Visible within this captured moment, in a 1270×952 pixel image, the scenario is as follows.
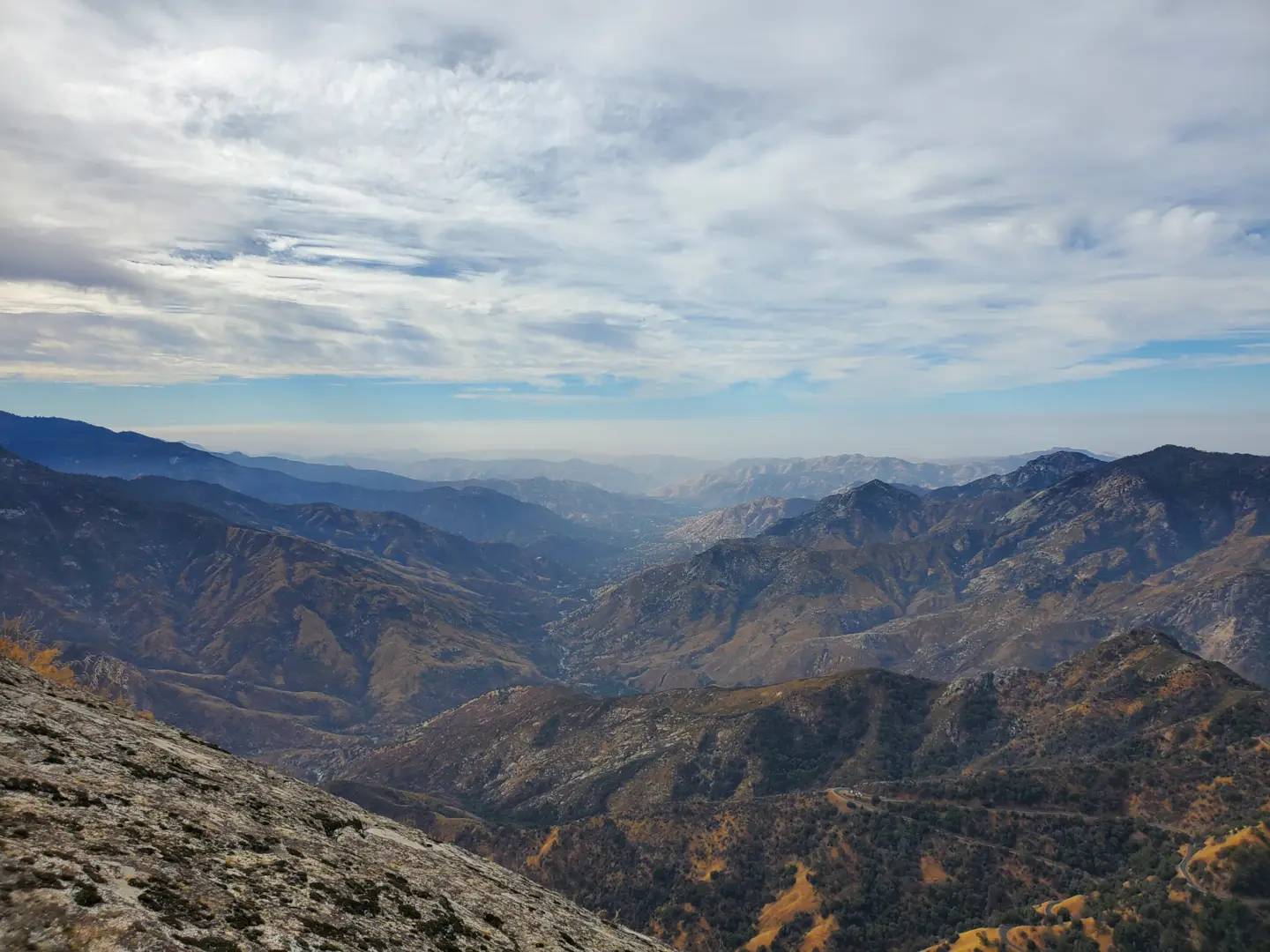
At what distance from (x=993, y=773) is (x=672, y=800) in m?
92.7

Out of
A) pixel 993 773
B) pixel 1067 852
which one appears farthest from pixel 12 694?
pixel 993 773

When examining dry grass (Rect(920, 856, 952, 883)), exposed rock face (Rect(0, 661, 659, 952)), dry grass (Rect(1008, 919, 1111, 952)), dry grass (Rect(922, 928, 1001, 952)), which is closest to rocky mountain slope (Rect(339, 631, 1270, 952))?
A: dry grass (Rect(920, 856, 952, 883))

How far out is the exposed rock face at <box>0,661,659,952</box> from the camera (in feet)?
35.8

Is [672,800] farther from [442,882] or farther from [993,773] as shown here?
[442,882]

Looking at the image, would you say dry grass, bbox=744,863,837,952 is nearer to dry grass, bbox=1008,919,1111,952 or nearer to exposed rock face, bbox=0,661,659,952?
dry grass, bbox=1008,919,1111,952

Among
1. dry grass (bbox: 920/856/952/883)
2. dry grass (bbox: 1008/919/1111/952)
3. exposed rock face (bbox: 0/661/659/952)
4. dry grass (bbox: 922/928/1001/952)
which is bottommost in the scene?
dry grass (bbox: 920/856/952/883)

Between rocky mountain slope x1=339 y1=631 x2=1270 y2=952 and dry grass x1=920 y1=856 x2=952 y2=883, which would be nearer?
rocky mountain slope x1=339 y1=631 x2=1270 y2=952

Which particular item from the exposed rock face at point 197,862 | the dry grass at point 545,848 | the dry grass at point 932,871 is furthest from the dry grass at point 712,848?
the exposed rock face at point 197,862

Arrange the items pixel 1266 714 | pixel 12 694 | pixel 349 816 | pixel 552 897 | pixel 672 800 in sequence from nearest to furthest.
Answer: pixel 12 694
pixel 349 816
pixel 552 897
pixel 1266 714
pixel 672 800

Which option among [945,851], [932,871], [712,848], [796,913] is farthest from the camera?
[712,848]

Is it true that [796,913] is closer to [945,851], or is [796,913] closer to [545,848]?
[945,851]

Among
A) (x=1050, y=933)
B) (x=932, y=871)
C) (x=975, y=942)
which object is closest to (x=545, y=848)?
(x=932, y=871)

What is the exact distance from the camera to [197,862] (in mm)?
14250

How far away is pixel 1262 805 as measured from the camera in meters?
112
